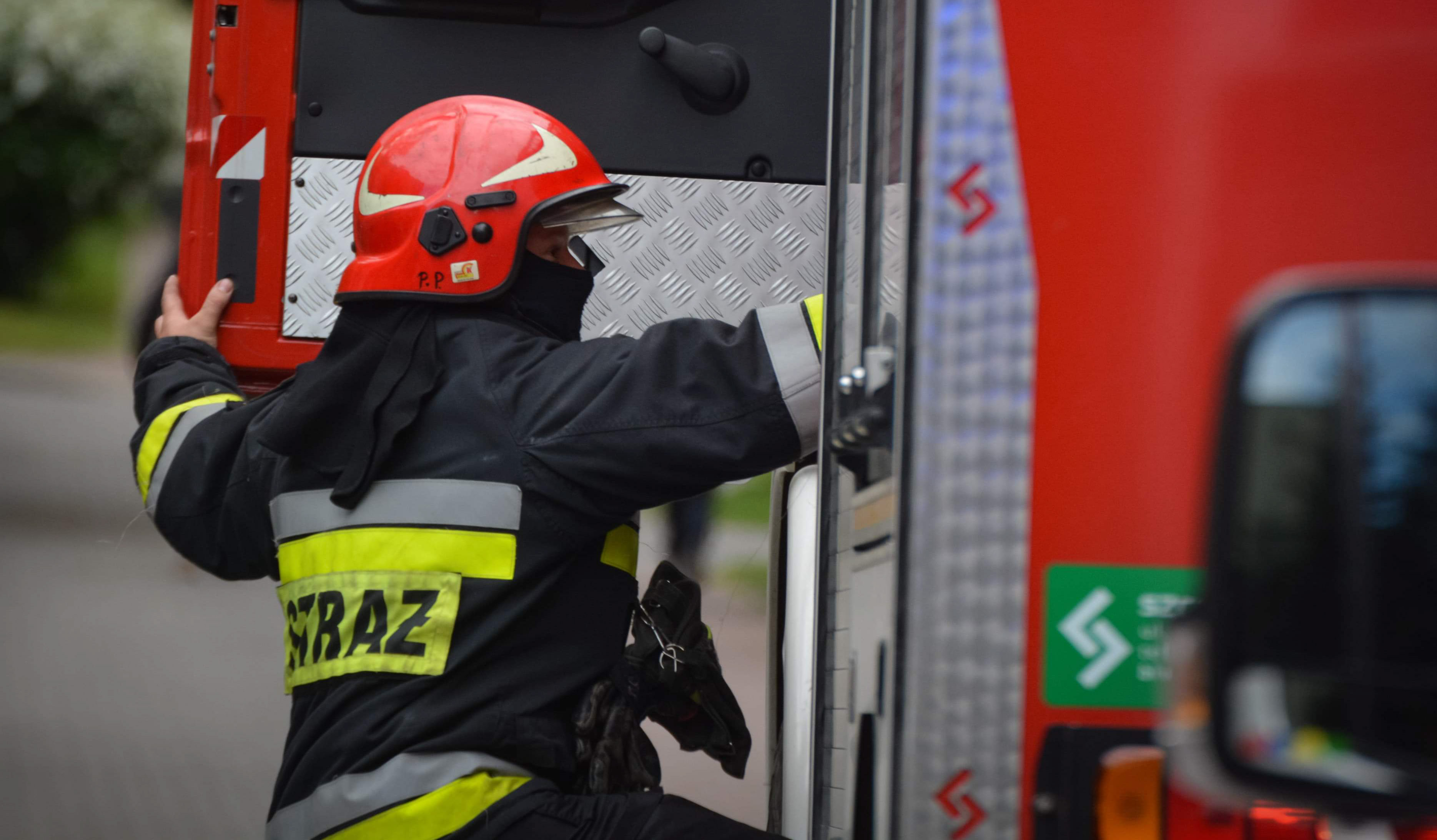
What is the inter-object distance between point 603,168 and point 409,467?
1.05 metres

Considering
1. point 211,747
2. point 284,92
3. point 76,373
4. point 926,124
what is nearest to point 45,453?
point 76,373

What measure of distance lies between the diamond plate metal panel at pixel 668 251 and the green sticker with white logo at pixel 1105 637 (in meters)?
1.76

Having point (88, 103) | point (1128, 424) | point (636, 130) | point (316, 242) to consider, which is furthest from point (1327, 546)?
point (88, 103)

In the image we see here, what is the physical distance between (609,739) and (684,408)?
60 centimetres

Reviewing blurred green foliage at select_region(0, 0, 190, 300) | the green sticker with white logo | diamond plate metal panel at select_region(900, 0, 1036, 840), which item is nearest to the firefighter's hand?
diamond plate metal panel at select_region(900, 0, 1036, 840)

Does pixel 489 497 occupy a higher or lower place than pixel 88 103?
lower

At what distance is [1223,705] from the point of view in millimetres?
1086

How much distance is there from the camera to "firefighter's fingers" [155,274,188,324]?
3170mm

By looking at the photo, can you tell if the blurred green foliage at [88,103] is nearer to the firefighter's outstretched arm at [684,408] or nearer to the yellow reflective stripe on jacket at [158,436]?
the yellow reflective stripe on jacket at [158,436]

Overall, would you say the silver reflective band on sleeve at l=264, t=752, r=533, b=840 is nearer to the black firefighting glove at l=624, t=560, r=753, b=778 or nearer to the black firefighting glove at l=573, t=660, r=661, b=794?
the black firefighting glove at l=573, t=660, r=661, b=794

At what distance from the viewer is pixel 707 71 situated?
3.16 meters

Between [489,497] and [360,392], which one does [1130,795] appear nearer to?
[489,497]

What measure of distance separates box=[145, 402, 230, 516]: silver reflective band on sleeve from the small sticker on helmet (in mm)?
645

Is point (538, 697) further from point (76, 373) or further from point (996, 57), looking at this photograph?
point (76, 373)
